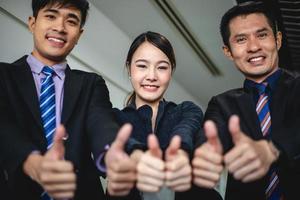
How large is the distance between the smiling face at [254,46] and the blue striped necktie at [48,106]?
34.8 inches

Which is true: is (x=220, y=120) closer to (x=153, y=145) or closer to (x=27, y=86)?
(x=153, y=145)

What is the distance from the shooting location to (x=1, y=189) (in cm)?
114

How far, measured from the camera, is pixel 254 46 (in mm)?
1583

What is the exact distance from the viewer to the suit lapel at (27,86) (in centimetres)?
124

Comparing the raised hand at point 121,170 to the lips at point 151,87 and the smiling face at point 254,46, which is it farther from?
the smiling face at point 254,46

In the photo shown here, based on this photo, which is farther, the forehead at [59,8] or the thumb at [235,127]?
the forehead at [59,8]

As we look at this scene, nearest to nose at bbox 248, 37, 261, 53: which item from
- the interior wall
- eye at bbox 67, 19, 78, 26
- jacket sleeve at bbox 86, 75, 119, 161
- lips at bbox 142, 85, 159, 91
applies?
lips at bbox 142, 85, 159, 91

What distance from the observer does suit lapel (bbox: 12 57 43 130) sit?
1.24 meters

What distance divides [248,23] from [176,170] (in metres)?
1.02

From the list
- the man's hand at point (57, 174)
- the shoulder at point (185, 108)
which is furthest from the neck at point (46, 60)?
the man's hand at point (57, 174)

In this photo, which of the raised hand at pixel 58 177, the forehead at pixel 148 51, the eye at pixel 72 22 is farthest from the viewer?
the forehead at pixel 148 51

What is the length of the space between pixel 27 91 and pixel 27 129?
6.1 inches

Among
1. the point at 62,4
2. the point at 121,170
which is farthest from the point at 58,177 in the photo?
the point at 62,4

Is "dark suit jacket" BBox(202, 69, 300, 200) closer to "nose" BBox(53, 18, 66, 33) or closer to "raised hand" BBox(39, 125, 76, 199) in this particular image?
"raised hand" BBox(39, 125, 76, 199)
